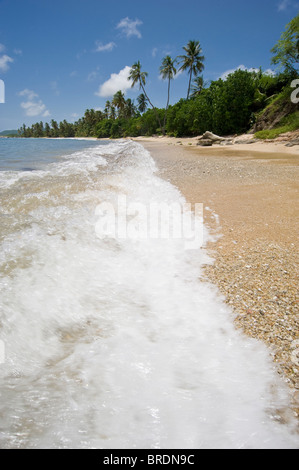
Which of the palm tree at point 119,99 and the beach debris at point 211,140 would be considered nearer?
the beach debris at point 211,140

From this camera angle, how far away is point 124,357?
5.31ft

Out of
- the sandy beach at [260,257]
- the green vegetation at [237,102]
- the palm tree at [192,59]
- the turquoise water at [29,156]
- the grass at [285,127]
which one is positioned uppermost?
the palm tree at [192,59]

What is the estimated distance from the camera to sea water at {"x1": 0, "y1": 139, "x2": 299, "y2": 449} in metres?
1.19

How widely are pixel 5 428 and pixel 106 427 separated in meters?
0.51

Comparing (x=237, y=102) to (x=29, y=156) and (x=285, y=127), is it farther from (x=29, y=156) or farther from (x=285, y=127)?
(x=29, y=156)

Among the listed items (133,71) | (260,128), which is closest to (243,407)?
(260,128)

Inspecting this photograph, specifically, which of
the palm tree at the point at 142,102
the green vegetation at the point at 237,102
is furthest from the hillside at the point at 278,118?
the palm tree at the point at 142,102

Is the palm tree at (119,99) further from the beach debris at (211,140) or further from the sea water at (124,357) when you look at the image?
the sea water at (124,357)

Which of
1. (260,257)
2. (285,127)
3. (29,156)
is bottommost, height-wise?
(260,257)

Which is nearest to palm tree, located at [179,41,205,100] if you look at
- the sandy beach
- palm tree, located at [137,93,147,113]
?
palm tree, located at [137,93,147,113]

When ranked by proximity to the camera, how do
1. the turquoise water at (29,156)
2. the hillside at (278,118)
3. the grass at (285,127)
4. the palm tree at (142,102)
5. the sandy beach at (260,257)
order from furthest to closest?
1. the palm tree at (142,102)
2. the hillside at (278,118)
3. the grass at (285,127)
4. the turquoise water at (29,156)
5. the sandy beach at (260,257)

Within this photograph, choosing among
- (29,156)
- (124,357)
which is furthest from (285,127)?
(124,357)

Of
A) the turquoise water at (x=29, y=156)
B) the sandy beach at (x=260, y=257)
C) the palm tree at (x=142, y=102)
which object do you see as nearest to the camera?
the sandy beach at (x=260, y=257)

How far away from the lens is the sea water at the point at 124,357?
1189 millimetres
